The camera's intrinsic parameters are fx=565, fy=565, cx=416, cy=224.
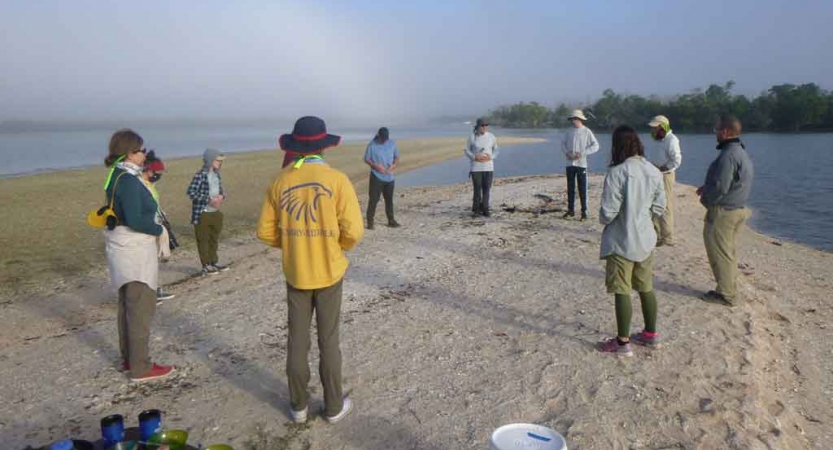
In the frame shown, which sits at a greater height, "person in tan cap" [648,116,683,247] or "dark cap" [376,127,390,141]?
"dark cap" [376,127,390,141]

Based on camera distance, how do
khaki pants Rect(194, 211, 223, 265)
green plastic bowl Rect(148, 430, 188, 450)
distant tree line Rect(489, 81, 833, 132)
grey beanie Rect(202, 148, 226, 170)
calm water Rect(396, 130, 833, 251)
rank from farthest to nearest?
distant tree line Rect(489, 81, 833, 132) < calm water Rect(396, 130, 833, 251) < khaki pants Rect(194, 211, 223, 265) < grey beanie Rect(202, 148, 226, 170) < green plastic bowl Rect(148, 430, 188, 450)

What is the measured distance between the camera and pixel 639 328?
217 inches


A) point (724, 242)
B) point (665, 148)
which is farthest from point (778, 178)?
point (724, 242)

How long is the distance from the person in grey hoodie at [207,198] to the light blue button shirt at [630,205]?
196 inches

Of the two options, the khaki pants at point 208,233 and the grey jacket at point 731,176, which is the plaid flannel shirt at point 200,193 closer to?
the khaki pants at point 208,233

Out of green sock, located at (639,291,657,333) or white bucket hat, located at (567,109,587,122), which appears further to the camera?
white bucket hat, located at (567,109,587,122)

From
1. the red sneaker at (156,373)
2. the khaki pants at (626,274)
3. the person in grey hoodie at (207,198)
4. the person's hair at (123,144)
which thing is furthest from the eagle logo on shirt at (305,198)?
the person in grey hoodie at (207,198)

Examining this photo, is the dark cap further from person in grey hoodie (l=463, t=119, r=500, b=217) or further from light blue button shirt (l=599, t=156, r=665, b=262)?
light blue button shirt (l=599, t=156, r=665, b=262)

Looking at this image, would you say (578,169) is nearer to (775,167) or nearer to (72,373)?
(72,373)

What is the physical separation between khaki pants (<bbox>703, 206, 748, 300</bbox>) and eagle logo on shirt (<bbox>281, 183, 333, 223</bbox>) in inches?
183

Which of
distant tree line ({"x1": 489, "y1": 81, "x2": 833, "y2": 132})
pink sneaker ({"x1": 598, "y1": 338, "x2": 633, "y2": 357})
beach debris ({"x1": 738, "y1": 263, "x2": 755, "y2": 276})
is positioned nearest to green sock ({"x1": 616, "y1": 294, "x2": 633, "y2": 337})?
pink sneaker ({"x1": 598, "y1": 338, "x2": 633, "y2": 357})

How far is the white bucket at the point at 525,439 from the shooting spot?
2480 mm

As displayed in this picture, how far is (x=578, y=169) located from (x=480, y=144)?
1873 millimetres

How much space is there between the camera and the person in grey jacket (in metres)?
5.98
